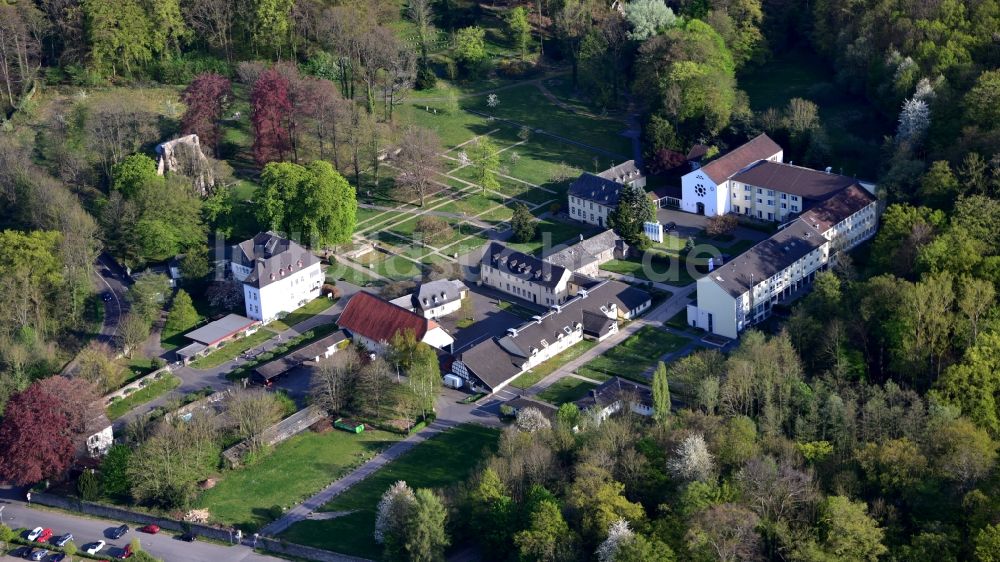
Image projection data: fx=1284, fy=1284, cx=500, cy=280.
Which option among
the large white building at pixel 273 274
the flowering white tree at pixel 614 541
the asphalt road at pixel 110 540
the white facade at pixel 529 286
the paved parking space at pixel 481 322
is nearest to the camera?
the flowering white tree at pixel 614 541

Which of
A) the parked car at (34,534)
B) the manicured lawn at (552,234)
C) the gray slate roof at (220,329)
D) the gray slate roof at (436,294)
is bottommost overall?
the parked car at (34,534)

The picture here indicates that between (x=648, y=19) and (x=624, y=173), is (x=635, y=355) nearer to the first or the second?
(x=624, y=173)

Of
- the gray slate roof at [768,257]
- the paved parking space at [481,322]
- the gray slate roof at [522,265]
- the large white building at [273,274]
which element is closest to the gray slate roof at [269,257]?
the large white building at [273,274]

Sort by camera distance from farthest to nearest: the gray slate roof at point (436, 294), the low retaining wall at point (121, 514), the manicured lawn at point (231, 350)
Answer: the gray slate roof at point (436, 294)
the manicured lawn at point (231, 350)
the low retaining wall at point (121, 514)

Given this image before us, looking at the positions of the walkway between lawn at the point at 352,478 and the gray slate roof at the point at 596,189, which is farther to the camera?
the gray slate roof at the point at 596,189

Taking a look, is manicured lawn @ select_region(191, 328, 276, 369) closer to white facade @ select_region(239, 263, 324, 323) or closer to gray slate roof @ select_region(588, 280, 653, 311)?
white facade @ select_region(239, 263, 324, 323)

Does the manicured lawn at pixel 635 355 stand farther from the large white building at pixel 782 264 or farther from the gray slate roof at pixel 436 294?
the gray slate roof at pixel 436 294
